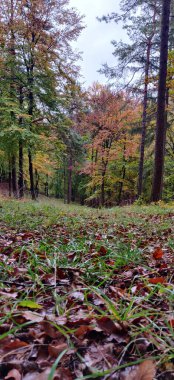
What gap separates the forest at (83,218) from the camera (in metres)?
1.01

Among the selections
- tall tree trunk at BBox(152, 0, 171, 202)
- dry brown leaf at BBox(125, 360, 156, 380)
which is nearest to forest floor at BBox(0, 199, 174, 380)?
dry brown leaf at BBox(125, 360, 156, 380)

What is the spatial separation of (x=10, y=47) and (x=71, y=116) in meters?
4.34

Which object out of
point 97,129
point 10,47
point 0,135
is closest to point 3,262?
point 0,135

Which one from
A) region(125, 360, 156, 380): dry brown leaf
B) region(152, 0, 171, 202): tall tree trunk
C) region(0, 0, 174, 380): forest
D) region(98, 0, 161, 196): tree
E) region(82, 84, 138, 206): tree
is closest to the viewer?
region(125, 360, 156, 380): dry brown leaf

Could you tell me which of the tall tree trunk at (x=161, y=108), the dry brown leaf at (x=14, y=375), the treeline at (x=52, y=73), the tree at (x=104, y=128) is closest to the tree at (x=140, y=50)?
the treeline at (x=52, y=73)

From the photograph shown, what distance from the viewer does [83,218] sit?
221 inches

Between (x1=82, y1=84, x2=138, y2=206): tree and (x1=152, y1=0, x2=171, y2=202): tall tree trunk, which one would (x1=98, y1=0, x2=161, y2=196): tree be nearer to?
(x1=152, y1=0, x2=171, y2=202): tall tree trunk

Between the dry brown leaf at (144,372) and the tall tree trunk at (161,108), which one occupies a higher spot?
the tall tree trunk at (161,108)

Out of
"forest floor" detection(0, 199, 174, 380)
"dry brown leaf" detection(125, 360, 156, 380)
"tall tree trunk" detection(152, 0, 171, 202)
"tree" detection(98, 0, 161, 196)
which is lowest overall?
"forest floor" detection(0, 199, 174, 380)

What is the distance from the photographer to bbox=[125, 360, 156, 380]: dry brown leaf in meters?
0.82

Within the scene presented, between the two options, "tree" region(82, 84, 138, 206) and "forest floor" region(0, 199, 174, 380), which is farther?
"tree" region(82, 84, 138, 206)

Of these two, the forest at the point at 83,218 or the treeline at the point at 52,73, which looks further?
the treeline at the point at 52,73

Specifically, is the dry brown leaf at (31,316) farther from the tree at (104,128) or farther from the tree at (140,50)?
the tree at (104,128)

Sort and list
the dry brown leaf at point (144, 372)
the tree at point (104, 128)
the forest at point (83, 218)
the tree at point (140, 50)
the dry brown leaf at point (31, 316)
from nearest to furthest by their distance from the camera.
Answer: the dry brown leaf at point (144, 372) → the forest at point (83, 218) → the dry brown leaf at point (31, 316) → the tree at point (140, 50) → the tree at point (104, 128)
